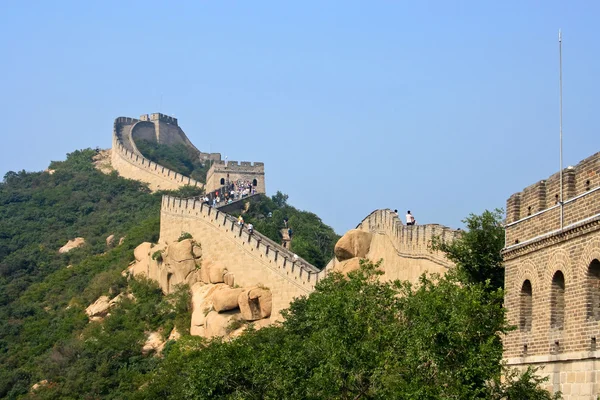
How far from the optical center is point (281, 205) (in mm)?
68250

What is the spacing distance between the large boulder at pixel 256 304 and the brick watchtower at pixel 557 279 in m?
27.2

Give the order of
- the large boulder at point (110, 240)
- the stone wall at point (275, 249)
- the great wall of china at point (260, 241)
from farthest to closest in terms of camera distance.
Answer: the large boulder at point (110, 240) → the great wall of china at point (260, 241) → the stone wall at point (275, 249)

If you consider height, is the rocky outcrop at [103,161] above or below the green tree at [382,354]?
above

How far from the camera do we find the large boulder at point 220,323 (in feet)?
158

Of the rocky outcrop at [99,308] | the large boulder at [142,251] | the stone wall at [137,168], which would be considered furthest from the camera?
the stone wall at [137,168]

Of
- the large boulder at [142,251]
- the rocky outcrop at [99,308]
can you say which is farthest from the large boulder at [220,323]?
the large boulder at [142,251]

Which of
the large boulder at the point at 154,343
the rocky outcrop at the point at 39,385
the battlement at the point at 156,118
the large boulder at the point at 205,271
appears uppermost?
the battlement at the point at 156,118

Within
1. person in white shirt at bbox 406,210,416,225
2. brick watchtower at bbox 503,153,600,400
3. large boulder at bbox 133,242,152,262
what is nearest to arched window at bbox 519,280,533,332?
brick watchtower at bbox 503,153,600,400

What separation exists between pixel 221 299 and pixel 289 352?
18.9m

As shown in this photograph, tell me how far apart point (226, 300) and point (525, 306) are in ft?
96.2

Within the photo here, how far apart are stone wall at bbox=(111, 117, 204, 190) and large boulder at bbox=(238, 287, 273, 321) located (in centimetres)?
2471

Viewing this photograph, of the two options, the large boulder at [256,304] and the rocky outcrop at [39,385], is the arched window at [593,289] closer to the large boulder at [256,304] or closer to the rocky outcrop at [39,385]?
the large boulder at [256,304]

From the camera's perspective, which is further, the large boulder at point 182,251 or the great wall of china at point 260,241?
the large boulder at point 182,251

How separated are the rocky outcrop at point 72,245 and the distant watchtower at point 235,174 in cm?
767
